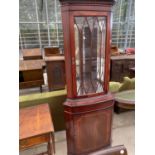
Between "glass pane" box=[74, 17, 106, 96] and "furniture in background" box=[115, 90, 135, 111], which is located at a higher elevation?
"glass pane" box=[74, 17, 106, 96]

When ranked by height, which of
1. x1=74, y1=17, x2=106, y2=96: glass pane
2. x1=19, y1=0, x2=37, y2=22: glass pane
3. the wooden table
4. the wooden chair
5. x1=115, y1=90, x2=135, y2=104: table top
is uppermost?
x1=19, y1=0, x2=37, y2=22: glass pane

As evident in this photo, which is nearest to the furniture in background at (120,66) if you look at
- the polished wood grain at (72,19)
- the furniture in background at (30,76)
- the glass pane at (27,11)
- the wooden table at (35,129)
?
the furniture in background at (30,76)


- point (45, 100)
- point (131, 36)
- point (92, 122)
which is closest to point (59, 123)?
point (45, 100)

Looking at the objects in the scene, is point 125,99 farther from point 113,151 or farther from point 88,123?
point 113,151

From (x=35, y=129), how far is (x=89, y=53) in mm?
962

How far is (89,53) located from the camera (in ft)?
5.73

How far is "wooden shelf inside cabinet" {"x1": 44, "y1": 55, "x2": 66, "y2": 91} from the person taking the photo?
394 centimetres

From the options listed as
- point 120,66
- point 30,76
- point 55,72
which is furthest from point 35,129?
point 120,66

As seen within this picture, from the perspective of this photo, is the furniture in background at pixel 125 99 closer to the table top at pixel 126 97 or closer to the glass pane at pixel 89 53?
the table top at pixel 126 97

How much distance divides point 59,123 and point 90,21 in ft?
5.21

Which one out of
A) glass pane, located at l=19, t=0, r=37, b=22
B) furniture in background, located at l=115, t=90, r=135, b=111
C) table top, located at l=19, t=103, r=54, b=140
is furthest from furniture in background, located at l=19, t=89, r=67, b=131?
glass pane, located at l=19, t=0, r=37, b=22

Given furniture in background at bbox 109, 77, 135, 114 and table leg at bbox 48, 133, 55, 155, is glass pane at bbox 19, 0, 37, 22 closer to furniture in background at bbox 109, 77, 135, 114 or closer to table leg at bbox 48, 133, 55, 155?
furniture in background at bbox 109, 77, 135, 114

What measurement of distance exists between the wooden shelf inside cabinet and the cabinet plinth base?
2.27 metres
